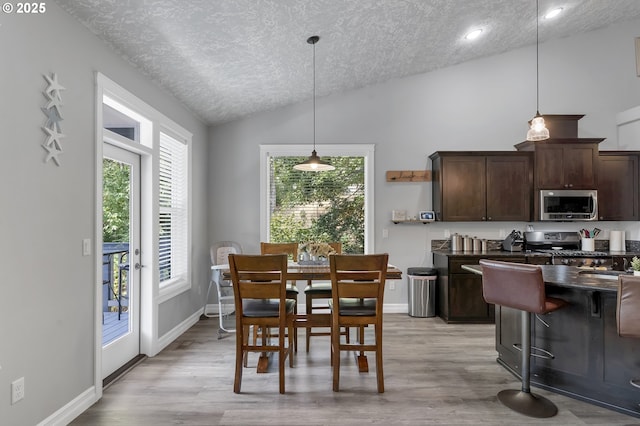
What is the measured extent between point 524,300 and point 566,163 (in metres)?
3.24

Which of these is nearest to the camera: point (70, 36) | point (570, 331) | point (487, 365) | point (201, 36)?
point (70, 36)

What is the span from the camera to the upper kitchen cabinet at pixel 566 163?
4715 millimetres

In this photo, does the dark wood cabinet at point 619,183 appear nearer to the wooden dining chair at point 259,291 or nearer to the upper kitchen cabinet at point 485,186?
the upper kitchen cabinet at point 485,186

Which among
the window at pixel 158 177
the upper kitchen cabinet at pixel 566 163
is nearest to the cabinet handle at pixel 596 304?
the upper kitchen cabinet at pixel 566 163

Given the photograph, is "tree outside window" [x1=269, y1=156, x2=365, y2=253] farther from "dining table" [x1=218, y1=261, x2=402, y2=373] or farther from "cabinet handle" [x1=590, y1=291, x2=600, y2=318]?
"cabinet handle" [x1=590, y1=291, x2=600, y2=318]

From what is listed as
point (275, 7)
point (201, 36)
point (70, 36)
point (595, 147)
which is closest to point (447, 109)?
point (595, 147)

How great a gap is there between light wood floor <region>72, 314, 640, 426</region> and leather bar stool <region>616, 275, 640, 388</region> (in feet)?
2.57

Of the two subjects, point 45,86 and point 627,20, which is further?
point 627,20

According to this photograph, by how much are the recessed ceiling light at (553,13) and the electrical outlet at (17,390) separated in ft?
19.4

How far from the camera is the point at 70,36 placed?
2.33m

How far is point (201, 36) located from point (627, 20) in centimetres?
596

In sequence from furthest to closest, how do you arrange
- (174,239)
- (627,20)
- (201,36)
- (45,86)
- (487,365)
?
(627,20)
(174,239)
(487,365)
(201,36)
(45,86)

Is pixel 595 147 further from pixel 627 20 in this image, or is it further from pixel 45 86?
pixel 45 86

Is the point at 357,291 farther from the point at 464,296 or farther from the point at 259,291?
the point at 464,296
